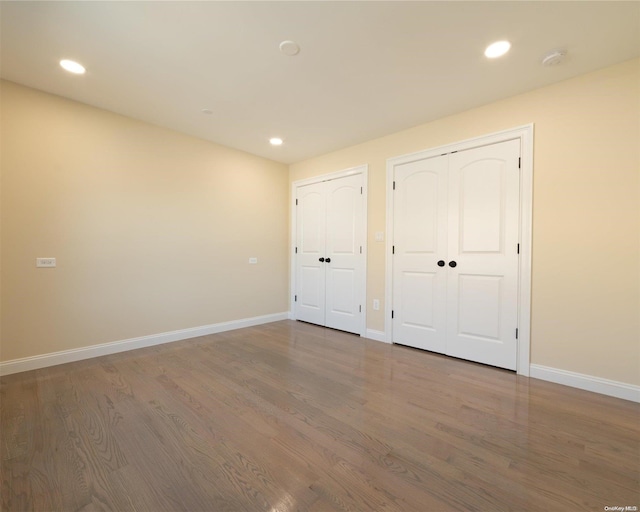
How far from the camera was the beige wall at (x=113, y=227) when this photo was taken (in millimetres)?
2664

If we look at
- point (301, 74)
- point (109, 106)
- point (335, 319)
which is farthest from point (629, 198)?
point (109, 106)

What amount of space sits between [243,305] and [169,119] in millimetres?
2736

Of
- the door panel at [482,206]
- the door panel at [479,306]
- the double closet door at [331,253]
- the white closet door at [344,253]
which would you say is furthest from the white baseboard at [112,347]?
the door panel at [482,206]

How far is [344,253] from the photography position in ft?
13.8

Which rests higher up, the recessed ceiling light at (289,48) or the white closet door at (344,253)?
the recessed ceiling light at (289,48)

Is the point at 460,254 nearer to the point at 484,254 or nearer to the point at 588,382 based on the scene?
the point at 484,254

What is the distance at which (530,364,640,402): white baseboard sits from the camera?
2201 mm

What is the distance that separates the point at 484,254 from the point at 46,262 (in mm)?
4519

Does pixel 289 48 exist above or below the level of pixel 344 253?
above

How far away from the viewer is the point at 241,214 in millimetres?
4391

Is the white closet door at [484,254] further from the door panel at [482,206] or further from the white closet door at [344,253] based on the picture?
the white closet door at [344,253]

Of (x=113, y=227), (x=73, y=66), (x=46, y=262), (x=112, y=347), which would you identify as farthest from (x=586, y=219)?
(x=46, y=262)

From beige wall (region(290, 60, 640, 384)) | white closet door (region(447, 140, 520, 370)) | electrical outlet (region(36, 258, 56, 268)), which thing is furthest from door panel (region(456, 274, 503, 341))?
electrical outlet (region(36, 258, 56, 268))

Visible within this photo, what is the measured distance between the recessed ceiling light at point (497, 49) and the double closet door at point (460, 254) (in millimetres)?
911
